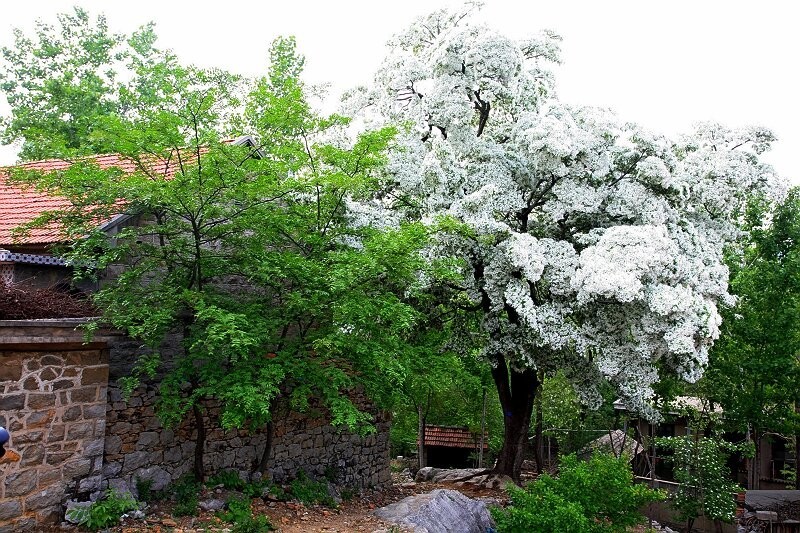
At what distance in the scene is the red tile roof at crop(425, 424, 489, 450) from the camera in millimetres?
21750

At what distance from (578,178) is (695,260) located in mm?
2105

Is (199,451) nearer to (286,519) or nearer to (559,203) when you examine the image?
(286,519)

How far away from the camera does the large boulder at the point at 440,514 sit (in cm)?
907

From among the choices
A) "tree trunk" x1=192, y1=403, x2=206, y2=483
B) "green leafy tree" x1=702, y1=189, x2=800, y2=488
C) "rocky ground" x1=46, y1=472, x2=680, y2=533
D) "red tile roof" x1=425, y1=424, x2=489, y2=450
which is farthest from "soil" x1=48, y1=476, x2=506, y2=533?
"red tile roof" x1=425, y1=424, x2=489, y2=450

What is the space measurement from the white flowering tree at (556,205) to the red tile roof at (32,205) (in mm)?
3407

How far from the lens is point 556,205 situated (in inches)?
440

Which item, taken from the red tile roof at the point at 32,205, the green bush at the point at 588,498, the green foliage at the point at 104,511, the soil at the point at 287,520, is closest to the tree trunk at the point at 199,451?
the soil at the point at 287,520

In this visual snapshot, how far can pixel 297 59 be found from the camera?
21.2m

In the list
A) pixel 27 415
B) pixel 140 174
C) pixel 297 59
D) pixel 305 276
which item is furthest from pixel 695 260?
pixel 297 59

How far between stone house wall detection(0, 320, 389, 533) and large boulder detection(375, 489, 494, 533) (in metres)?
2.38

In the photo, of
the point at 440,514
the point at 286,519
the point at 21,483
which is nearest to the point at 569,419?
the point at 440,514

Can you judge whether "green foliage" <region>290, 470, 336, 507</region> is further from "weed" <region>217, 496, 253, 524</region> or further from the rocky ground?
"weed" <region>217, 496, 253, 524</region>

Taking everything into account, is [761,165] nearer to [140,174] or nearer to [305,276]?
[305,276]

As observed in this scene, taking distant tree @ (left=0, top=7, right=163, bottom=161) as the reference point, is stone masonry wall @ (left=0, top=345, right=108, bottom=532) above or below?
below
